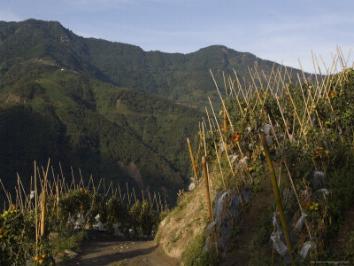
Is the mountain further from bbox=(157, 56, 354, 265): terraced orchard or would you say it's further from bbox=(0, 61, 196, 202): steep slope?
bbox=(157, 56, 354, 265): terraced orchard

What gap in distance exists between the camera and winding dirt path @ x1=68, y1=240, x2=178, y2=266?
891 cm

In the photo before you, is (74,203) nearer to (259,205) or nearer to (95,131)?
(259,205)

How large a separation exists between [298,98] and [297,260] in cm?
564

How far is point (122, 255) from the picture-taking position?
959cm

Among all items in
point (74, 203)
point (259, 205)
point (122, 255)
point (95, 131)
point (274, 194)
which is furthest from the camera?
point (95, 131)

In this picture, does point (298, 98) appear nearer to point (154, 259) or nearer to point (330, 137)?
point (330, 137)

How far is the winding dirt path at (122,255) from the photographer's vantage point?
29.2 feet

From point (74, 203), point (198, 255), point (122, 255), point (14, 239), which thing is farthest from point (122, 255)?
point (74, 203)

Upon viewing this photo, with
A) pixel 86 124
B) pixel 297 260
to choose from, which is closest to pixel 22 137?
pixel 86 124

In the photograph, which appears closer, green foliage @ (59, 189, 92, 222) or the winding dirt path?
the winding dirt path

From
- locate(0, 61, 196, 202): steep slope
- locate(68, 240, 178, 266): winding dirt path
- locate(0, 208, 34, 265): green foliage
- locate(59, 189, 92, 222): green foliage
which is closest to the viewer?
locate(0, 208, 34, 265): green foliage

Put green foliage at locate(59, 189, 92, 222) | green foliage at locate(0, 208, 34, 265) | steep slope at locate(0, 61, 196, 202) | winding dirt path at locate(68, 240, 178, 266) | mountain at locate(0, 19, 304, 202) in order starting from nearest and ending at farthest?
green foliage at locate(0, 208, 34, 265) < winding dirt path at locate(68, 240, 178, 266) < green foliage at locate(59, 189, 92, 222) < steep slope at locate(0, 61, 196, 202) < mountain at locate(0, 19, 304, 202)

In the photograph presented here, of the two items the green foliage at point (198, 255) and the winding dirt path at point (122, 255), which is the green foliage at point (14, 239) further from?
the green foliage at point (198, 255)

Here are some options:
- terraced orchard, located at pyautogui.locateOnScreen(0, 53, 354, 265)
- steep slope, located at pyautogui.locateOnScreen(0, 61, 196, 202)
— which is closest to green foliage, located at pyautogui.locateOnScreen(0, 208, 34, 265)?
terraced orchard, located at pyautogui.locateOnScreen(0, 53, 354, 265)
